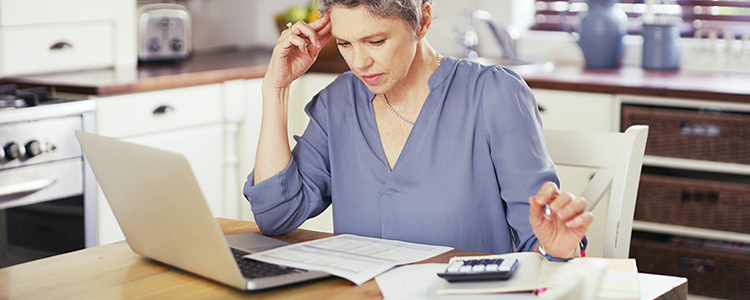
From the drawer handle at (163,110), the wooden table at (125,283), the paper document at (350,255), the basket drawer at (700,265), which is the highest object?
the drawer handle at (163,110)

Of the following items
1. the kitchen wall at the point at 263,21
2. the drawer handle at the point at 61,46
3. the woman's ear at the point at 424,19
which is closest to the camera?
the woman's ear at the point at 424,19

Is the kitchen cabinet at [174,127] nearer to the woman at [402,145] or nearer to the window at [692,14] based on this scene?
A: the woman at [402,145]

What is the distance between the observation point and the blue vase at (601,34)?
9.43 feet

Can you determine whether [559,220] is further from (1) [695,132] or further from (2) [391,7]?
(1) [695,132]

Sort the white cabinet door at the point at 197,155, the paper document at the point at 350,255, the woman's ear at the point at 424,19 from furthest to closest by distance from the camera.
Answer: the white cabinet door at the point at 197,155, the woman's ear at the point at 424,19, the paper document at the point at 350,255

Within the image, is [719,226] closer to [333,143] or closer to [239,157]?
[333,143]

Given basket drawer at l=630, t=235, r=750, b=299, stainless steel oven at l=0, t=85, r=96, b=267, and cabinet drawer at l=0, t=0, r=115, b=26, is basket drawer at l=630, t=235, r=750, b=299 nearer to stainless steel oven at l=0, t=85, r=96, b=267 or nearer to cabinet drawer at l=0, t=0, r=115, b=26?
stainless steel oven at l=0, t=85, r=96, b=267

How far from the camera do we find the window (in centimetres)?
289

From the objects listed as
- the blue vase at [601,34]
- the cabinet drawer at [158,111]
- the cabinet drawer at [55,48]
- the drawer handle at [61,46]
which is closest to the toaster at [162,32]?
the cabinet drawer at [55,48]

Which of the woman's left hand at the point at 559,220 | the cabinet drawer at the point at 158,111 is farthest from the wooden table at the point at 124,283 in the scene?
the cabinet drawer at the point at 158,111

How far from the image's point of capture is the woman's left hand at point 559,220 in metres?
0.97

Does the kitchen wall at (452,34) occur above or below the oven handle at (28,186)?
above

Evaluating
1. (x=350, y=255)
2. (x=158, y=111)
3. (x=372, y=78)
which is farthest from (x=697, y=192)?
(x=158, y=111)

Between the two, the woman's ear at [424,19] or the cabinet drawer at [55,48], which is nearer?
the woman's ear at [424,19]
